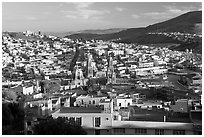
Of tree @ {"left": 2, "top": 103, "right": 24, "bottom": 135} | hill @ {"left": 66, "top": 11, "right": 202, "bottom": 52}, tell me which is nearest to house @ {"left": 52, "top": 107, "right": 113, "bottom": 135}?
tree @ {"left": 2, "top": 103, "right": 24, "bottom": 135}

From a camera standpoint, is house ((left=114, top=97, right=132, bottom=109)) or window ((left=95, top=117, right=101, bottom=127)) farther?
house ((left=114, top=97, right=132, bottom=109))

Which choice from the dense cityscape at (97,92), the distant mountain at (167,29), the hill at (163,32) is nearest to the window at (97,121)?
the dense cityscape at (97,92)

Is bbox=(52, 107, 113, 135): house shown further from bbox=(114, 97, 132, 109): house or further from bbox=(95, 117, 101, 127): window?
bbox=(114, 97, 132, 109): house

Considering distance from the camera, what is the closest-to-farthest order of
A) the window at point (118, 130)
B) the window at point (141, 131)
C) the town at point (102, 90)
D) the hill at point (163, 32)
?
the window at point (141, 131), the window at point (118, 130), the town at point (102, 90), the hill at point (163, 32)

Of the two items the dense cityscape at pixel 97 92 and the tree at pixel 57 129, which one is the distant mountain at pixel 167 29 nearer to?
the dense cityscape at pixel 97 92

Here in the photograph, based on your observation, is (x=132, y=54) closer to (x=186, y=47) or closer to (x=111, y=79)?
(x=186, y=47)

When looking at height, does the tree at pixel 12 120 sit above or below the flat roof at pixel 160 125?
above

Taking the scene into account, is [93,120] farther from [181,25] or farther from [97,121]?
[181,25]

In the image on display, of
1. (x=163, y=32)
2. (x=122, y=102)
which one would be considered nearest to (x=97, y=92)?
(x=122, y=102)

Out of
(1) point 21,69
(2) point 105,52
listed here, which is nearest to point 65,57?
(2) point 105,52
